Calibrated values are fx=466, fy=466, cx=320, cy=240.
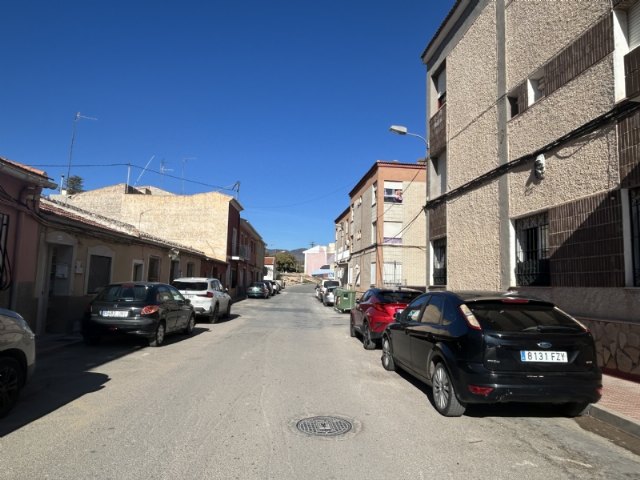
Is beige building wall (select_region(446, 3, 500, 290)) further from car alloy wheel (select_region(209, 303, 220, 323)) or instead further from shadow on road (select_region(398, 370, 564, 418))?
car alloy wheel (select_region(209, 303, 220, 323))

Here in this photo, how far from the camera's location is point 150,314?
10.7 metres

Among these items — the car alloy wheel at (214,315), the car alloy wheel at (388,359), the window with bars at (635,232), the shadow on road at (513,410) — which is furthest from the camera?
the car alloy wheel at (214,315)

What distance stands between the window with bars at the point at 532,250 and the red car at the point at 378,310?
8.04 ft

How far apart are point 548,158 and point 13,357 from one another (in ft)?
32.7

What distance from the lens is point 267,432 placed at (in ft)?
15.7

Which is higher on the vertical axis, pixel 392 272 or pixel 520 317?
pixel 392 272

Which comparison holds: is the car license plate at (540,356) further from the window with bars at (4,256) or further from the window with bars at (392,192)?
the window with bars at (392,192)

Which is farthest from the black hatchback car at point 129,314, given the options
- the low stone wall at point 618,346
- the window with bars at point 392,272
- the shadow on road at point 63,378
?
the window with bars at point 392,272

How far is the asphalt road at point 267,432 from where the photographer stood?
3.89 m

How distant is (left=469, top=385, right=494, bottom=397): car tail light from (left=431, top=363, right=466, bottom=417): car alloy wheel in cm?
31

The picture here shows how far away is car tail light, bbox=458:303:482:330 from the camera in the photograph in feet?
17.5

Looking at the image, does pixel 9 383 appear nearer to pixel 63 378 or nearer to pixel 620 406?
pixel 63 378

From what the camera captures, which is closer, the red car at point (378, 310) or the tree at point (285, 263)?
the red car at point (378, 310)

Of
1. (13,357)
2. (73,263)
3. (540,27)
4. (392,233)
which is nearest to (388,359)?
(13,357)
